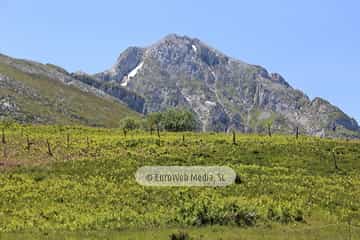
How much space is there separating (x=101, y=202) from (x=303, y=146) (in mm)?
38767

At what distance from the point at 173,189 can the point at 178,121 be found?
324 feet

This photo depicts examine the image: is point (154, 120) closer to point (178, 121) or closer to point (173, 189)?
point (178, 121)

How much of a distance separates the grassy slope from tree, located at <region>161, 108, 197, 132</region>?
64073mm


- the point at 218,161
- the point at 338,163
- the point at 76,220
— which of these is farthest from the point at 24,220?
the point at 338,163

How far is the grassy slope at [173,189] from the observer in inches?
1555

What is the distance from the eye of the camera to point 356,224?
41.5 m

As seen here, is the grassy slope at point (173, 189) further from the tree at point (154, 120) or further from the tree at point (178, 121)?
the tree at point (154, 120)

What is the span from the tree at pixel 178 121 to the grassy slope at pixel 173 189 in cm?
6407

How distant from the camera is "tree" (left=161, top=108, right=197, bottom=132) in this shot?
14662 cm
